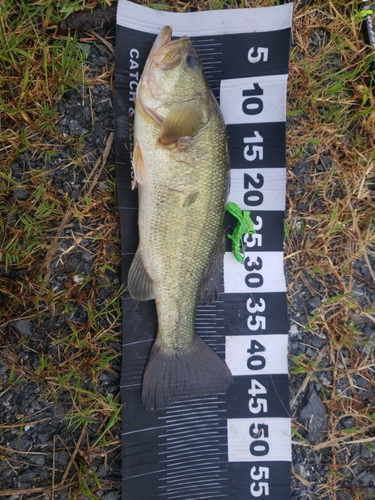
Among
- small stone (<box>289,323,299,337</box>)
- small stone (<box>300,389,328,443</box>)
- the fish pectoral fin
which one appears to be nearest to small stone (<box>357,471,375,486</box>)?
small stone (<box>300,389,328,443</box>)

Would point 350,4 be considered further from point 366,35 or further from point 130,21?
point 130,21

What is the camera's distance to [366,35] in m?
2.39

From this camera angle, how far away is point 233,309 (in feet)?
7.46

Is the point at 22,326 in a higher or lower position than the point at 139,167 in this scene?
lower

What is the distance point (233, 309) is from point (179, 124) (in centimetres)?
111

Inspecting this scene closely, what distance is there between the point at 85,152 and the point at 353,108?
1.71 m

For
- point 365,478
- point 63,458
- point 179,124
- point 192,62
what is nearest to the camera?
point 179,124

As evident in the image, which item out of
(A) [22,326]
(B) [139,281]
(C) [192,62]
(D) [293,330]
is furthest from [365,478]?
(C) [192,62]

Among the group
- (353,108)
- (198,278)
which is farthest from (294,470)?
(353,108)

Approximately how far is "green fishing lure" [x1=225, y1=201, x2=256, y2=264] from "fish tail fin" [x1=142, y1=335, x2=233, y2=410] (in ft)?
1.83

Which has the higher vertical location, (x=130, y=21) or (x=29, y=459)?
(x=130, y=21)

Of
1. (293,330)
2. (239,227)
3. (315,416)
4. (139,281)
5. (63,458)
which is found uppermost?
(239,227)

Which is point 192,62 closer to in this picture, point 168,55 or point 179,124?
point 168,55

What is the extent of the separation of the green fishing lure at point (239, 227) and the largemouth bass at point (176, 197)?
0.63ft
